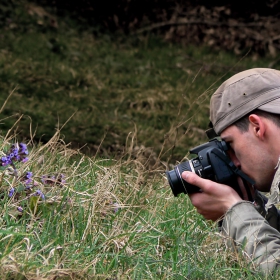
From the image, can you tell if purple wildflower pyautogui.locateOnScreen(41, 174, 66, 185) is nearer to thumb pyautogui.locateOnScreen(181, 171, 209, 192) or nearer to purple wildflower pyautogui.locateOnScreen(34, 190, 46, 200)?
purple wildflower pyautogui.locateOnScreen(34, 190, 46, 200)

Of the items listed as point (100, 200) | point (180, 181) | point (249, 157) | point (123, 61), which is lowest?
point (123, 61)

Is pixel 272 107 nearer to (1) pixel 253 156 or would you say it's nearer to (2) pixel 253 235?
(1) pixel 253 156

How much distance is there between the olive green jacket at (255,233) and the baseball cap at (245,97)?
30 centimetres

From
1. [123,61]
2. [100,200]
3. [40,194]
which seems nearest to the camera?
[40,194]

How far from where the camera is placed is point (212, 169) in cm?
308

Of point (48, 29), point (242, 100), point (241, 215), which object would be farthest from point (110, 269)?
point (48, 29)

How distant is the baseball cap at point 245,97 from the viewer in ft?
9.72

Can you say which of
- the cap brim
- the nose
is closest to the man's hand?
the nose

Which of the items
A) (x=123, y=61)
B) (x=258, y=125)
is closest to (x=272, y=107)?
(x=258, y=125)

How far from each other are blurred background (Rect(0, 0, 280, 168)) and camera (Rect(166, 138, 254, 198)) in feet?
10.4

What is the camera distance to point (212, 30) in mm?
10008

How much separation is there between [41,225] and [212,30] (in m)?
7.35

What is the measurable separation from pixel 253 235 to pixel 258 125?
Answer: 0.46 m

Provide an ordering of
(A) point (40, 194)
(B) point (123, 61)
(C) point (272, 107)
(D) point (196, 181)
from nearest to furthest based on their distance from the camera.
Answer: (C) point (272, 107) → (D) point (196, 181) → (A) point (40, 194) → (B) point (123, 61)
